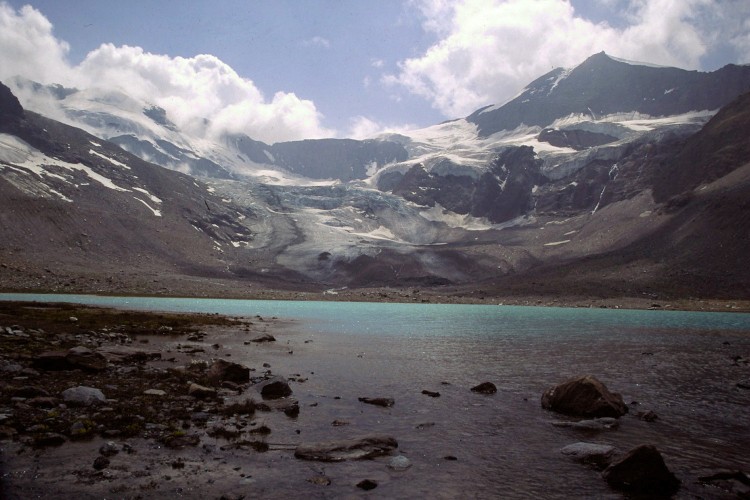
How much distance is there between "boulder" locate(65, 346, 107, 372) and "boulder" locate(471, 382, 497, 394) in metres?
21.4

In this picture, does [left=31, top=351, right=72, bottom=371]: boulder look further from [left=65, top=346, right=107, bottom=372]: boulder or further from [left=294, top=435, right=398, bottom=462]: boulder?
[left=294, top=435, right=398, bottom=462]: boulder

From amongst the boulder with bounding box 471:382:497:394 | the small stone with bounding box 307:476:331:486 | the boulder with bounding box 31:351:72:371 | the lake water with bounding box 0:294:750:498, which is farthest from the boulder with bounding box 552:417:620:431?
the boulder with bounding box 31:351:72:371

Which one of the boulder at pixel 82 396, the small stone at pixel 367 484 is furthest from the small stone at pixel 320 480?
the boulder at pixel 82 396

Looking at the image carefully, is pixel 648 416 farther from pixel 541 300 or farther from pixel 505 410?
pixel 541 300

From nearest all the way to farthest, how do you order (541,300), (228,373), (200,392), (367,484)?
1. (367,484)
2. (200,392)
3. (228,373)
4. (541,300)

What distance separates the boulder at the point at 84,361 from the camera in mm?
24516

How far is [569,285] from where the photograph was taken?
7229 inches

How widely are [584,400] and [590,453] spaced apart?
283 inches

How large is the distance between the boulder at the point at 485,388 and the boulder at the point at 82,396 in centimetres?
1987

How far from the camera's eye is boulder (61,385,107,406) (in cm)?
1875

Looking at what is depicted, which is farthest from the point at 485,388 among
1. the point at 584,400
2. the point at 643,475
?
the point at 643,475

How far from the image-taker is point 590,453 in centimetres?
1700

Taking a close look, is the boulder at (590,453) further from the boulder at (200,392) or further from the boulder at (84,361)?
the boulder at (84,361)

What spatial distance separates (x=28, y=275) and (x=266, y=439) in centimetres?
15961
